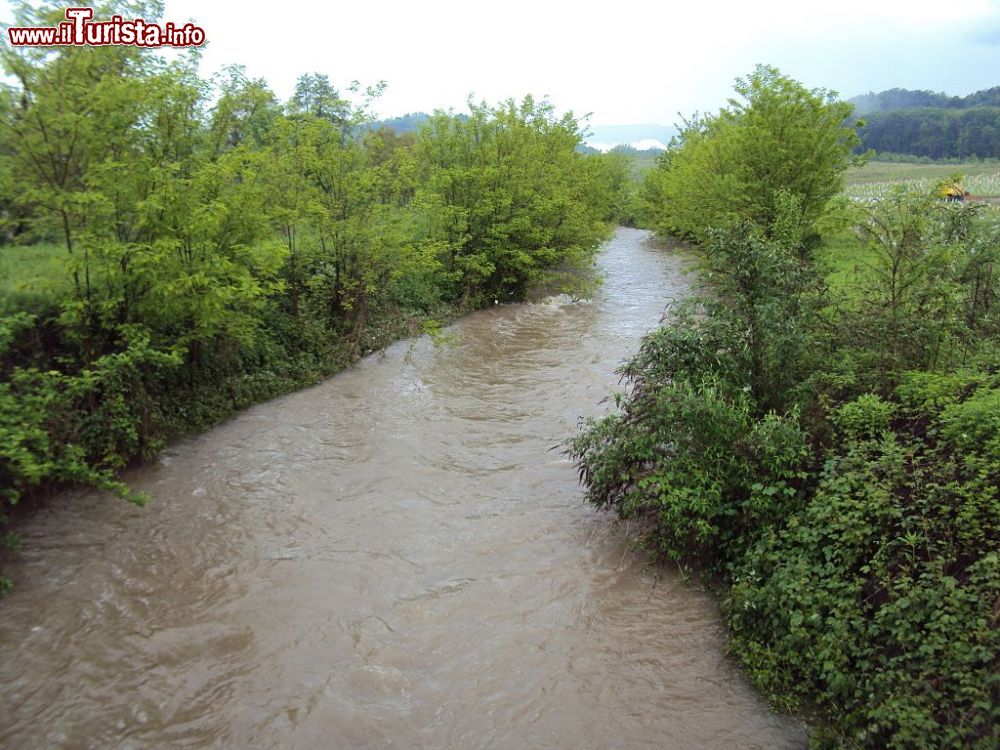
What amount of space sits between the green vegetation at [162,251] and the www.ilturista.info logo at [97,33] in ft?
0.51

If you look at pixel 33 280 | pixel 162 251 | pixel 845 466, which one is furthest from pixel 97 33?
pixel 845 466

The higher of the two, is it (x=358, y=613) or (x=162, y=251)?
(x=162, y=251)

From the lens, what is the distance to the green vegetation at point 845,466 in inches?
194

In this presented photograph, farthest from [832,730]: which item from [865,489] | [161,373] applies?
[161,373]

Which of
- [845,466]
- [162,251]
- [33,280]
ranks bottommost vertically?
[845,466]

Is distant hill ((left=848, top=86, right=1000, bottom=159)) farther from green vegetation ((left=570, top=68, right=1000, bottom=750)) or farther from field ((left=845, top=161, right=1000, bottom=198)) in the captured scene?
green vegetation ((left=570, top=68, right=1000, bottom=750))

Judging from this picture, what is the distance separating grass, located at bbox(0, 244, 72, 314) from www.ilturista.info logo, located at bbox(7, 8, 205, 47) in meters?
2.70

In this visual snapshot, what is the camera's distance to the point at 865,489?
6.20 metres

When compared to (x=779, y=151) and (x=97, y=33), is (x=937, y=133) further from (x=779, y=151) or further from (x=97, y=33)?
(x=97, y=33)

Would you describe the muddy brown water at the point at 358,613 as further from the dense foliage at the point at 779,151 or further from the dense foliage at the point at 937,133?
the dense foliage at the point at 937,133

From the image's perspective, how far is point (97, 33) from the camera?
9258mm

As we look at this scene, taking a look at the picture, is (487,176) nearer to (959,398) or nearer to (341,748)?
(959,398)

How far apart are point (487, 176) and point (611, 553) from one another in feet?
46.0

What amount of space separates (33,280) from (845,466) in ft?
33.0
